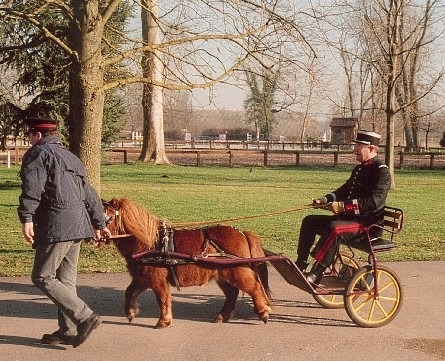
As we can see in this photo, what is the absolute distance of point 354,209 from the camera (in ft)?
24.9

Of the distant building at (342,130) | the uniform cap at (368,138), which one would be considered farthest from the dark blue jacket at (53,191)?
the distant building at (342,130)

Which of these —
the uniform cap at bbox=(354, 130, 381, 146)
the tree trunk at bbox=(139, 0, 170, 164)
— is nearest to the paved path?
the uniform cap at bbox=(354, 130, 381, 146)

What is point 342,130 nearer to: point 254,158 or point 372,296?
point 254,158

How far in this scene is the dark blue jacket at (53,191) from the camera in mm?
6105

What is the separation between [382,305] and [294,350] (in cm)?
173

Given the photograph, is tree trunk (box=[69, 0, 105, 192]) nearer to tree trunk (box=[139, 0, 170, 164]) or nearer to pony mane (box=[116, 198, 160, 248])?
tree trunk (box=[139, 0, 170, 164])

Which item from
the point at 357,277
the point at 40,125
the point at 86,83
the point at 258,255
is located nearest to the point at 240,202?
the point at 86,83

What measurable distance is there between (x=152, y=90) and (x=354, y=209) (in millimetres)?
7790

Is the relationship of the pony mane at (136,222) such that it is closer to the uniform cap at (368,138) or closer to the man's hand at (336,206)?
the man's hand at (336,206)

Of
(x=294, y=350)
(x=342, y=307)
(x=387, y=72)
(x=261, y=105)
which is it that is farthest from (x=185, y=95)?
(x=387, y=72)

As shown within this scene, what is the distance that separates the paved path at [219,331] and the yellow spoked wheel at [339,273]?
0.11 meters

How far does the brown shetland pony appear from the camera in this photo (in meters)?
7.20

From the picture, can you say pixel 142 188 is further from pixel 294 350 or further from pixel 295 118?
pixel 294 350

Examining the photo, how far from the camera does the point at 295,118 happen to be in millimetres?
13305
